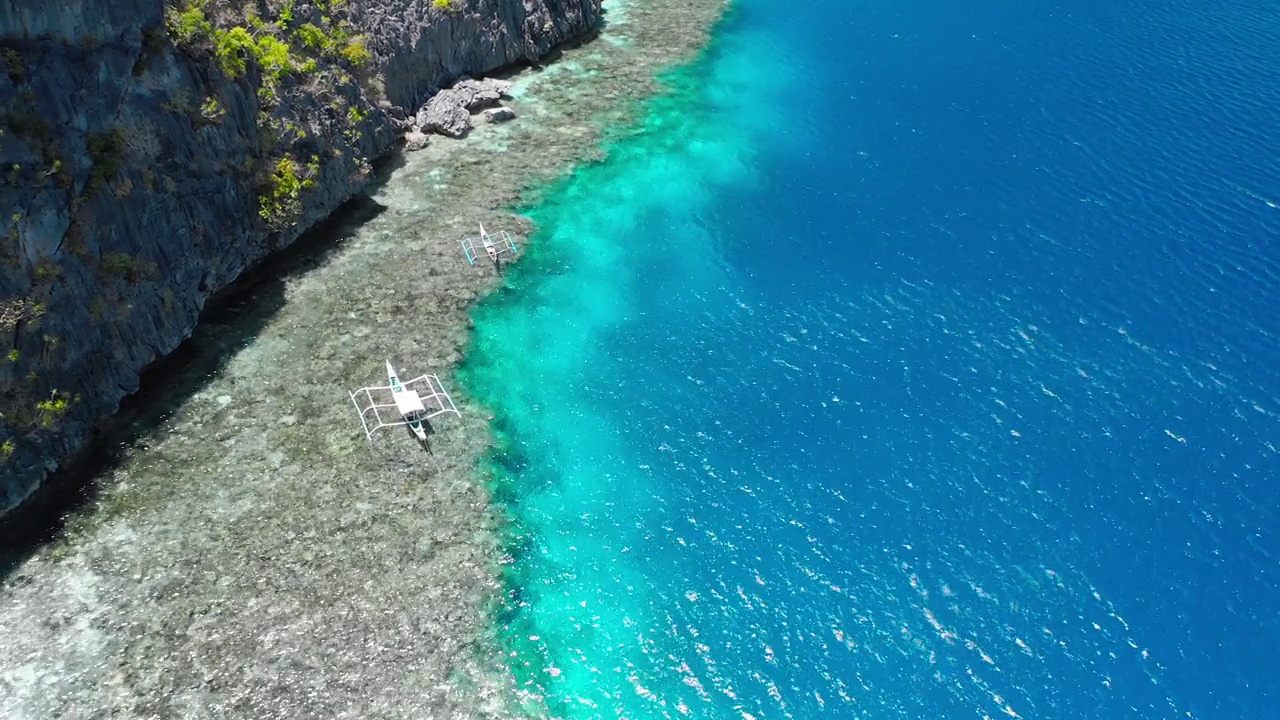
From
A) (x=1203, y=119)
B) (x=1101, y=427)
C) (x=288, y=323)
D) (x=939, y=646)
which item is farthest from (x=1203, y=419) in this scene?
(x=288, y=323)

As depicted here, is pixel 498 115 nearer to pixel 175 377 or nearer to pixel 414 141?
pixel 414 141

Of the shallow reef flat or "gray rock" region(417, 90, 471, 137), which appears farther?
"gray rock" region(417, 90, 471, 137)

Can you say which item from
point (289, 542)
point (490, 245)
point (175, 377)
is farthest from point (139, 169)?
point (289, 542)

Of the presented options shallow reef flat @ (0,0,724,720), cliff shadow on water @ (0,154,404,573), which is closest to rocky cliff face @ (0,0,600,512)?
cliff shadow on water @ (0,154,404,573)

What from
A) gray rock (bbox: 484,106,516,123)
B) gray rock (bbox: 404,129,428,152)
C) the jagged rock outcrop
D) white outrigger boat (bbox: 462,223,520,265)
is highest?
the jagged rock outcrop

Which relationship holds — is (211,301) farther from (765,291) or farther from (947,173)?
(947,173)

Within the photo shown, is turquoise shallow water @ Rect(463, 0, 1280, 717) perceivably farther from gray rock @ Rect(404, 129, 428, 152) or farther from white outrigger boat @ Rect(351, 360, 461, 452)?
gray rock @ Rect(404, 129, 428, 152)
